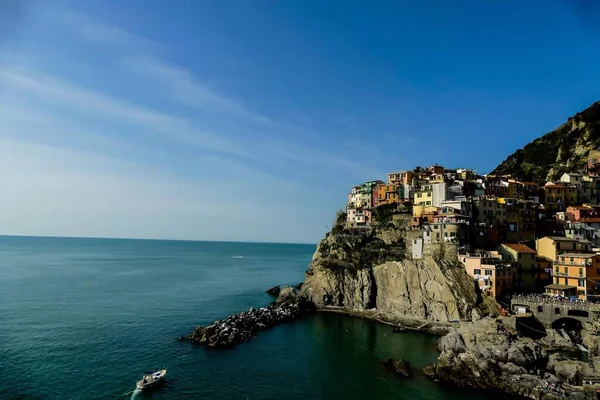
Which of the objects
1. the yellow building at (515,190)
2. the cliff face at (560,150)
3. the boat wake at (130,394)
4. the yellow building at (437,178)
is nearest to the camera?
the boat wake at (130,394)

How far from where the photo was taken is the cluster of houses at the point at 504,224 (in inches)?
2384

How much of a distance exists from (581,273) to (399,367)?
107ft

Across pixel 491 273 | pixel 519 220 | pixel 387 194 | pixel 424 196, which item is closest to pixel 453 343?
pixel 491 273

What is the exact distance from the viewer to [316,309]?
76.2 meters

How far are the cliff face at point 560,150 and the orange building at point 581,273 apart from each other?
57.4 meters

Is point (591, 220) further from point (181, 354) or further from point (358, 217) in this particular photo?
point (181, 354)

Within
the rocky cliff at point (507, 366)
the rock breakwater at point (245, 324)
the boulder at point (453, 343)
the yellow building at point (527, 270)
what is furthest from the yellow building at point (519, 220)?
the rock breakwater at point (245, 324)

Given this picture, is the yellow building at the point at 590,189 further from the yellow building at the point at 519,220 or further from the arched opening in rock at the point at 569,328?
the arched opening in rock at the point at 569,328

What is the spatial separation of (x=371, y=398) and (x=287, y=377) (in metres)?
9.67

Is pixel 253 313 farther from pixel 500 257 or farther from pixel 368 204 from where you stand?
pixel 368 204

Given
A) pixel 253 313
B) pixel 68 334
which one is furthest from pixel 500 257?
pixel 68 334

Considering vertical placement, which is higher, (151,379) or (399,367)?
(399,367)

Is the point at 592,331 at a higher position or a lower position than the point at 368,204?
lower

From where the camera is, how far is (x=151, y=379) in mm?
40375
